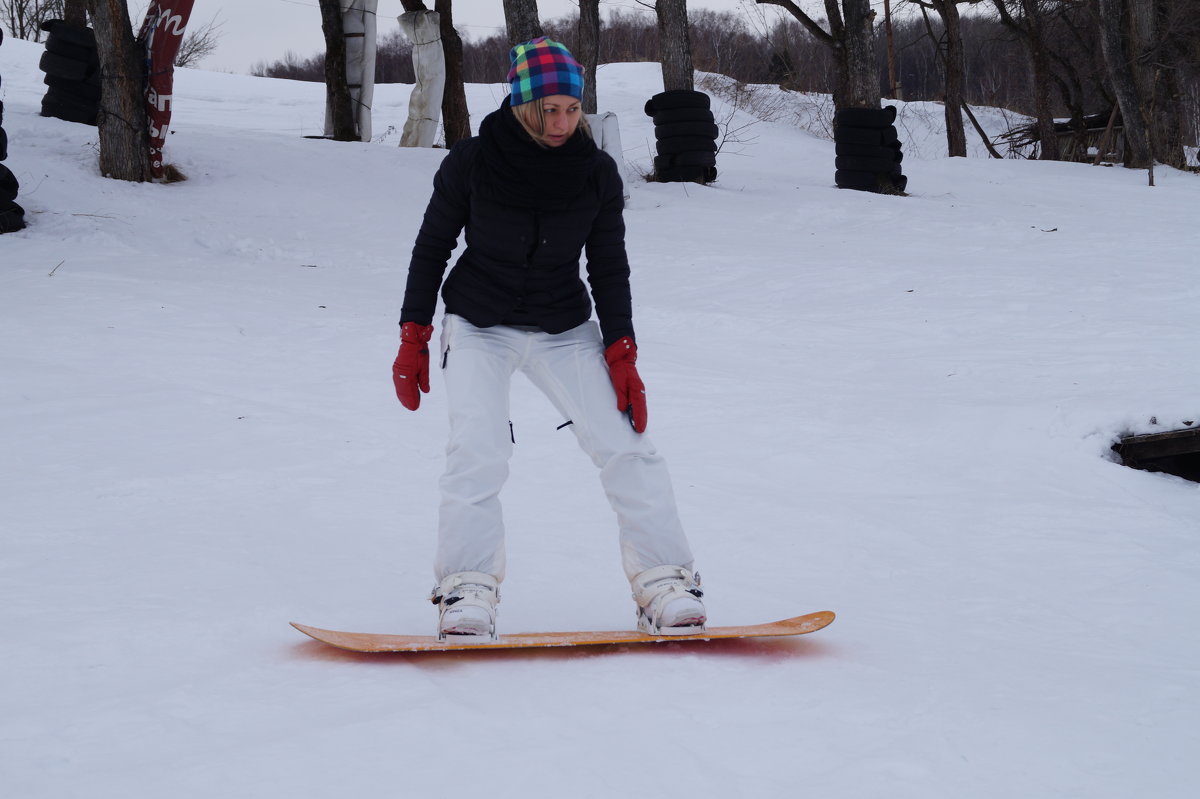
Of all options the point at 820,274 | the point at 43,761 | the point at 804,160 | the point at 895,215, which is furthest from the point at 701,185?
the point at 43,761

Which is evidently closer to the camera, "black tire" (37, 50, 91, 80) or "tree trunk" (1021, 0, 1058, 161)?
"black tire" (37, 50, 91, 80)

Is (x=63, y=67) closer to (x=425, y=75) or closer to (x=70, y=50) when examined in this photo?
(x=70, y=50)

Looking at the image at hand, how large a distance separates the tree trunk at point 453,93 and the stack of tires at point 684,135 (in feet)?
10.2

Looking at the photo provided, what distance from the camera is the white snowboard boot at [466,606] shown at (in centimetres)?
273

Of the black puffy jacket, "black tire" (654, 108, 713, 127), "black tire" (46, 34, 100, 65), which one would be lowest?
the black puffy jacket

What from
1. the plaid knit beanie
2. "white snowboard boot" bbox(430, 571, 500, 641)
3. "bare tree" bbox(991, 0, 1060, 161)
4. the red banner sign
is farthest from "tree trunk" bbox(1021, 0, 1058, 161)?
"white snowboard boot" bbox(430, 571, 500, 641)

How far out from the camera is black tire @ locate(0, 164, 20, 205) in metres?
7.83

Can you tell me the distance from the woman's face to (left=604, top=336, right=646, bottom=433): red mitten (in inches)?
24.4

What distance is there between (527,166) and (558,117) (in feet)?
0.53

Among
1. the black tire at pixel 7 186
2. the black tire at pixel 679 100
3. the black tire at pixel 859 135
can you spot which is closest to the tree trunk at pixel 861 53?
the black tire at pixel 859 135

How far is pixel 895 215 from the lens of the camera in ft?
35.4

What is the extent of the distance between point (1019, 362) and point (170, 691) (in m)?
5.16

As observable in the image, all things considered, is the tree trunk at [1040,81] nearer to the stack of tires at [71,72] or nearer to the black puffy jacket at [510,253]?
the stack of tires at [71,72]

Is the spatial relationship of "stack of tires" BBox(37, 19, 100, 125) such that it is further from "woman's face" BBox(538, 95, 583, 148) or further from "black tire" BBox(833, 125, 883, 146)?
"woman's face" BBox(538, 95, 583, 148)
